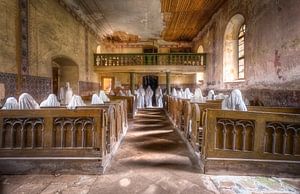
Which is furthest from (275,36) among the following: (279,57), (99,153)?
(99,153)

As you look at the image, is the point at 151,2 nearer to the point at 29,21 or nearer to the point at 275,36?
the point at 29,21

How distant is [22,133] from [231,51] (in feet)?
29.4

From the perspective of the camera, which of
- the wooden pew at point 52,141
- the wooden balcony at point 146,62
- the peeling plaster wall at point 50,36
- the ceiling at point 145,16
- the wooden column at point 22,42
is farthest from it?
the wooden balcony at point 146,62

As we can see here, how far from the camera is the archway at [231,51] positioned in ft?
32.1

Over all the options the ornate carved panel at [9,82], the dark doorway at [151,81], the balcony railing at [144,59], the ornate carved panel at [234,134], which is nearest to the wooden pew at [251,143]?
the ornate carved panel at [234,134]

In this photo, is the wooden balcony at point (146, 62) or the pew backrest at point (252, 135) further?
the wooden balcony at point (146, 62)

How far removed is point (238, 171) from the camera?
11.9 ft

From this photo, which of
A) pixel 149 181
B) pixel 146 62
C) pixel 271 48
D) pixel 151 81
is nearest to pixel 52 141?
pixel 149 181

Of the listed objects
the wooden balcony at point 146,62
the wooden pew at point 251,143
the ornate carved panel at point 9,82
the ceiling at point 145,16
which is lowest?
the wooden pew at point 251,143

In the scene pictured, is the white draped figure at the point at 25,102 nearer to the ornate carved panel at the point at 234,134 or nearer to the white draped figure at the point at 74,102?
the white draped figure at the point at 74,102

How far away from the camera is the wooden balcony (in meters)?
14.8

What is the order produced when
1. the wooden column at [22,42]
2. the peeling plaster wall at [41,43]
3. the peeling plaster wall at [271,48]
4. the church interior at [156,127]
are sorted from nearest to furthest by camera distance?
1. the church interior at [156,127]
2. the peeling plaster wall at [271,48]
3. the peeling plaster wall at [41,43]
4. the wooden column at [22,42]

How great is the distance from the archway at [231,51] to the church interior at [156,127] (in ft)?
0.15

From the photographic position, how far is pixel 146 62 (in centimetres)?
1518
